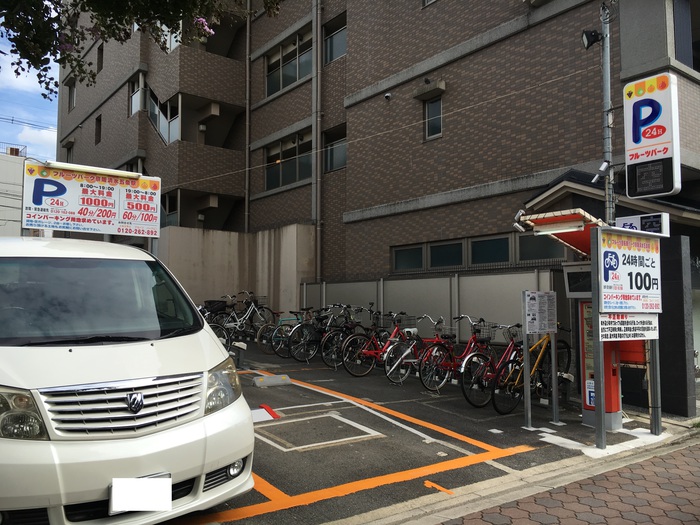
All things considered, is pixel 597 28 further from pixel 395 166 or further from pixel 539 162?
pixel 395 166

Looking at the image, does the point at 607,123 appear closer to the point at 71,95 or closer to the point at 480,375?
the point at 480,375

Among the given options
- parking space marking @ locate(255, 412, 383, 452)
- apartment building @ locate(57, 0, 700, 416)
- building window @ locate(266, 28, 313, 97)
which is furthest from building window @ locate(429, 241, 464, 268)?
building window @ locate(266, 28, 313, 97)

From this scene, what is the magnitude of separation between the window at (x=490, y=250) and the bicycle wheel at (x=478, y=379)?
3.72 meters

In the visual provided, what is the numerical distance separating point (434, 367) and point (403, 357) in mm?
679

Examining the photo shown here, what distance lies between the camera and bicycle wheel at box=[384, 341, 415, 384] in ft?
30.6

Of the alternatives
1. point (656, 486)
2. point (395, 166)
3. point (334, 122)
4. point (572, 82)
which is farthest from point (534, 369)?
point (334, 122)

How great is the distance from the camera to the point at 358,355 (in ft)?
33.3

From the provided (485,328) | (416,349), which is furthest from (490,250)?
(416,349)

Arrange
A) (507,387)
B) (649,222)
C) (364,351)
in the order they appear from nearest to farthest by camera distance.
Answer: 1. (507,387)
2. (649,222)
3. (364,351)

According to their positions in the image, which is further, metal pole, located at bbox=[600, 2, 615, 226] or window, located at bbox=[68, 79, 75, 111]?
window, located at bbox=[68, 79, 75, 111]

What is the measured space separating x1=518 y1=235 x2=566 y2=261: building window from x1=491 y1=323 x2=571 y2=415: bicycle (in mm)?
2385

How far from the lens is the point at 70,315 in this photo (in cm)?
377

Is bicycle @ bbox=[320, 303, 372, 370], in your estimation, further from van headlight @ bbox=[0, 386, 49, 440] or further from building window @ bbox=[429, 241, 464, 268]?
van headlight @ bbox=[0, 386, 49, 440]

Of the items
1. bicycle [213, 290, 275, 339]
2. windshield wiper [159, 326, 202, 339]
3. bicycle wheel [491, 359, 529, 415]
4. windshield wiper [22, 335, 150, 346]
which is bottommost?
bicycle wheel [491, 359, 529, 415]
